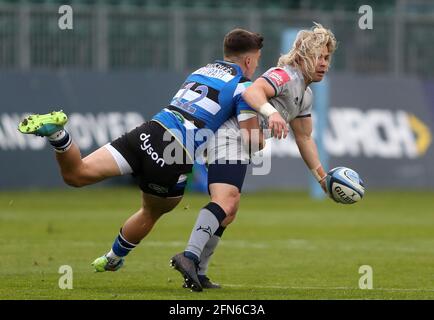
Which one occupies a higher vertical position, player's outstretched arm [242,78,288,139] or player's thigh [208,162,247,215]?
player's outstretched arm [242,78,288,139]

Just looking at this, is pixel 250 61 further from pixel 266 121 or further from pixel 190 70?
pixel 190 70

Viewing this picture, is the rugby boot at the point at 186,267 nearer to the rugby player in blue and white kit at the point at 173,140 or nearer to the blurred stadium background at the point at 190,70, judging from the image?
the rugby player in blue and white kit at the point at 173,140

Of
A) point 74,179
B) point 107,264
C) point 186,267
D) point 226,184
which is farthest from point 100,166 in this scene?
point 107,264

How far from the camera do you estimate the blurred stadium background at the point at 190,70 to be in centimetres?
1986

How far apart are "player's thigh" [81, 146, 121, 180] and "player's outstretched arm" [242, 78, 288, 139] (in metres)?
1.21

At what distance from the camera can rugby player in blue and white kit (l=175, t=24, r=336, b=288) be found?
29.1 ft

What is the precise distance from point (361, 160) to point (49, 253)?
52.7 feet

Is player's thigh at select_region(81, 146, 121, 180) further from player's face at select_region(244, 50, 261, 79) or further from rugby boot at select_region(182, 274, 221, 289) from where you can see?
player's face at select_region(244, 50, 261, 79)

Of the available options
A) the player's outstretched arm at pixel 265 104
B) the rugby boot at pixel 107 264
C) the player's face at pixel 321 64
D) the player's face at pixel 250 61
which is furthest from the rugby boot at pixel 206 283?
the player's face at pixel 321 64

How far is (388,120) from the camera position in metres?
28.2

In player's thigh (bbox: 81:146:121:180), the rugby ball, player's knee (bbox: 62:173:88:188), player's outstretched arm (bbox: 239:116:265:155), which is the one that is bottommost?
the rugby ball

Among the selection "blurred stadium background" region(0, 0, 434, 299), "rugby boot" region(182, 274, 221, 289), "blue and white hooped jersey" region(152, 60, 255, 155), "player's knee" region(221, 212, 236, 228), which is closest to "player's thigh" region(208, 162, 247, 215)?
"player's knee" region(221, 212, 236, 228)

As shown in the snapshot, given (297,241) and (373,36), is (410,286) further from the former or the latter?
(373,36)
